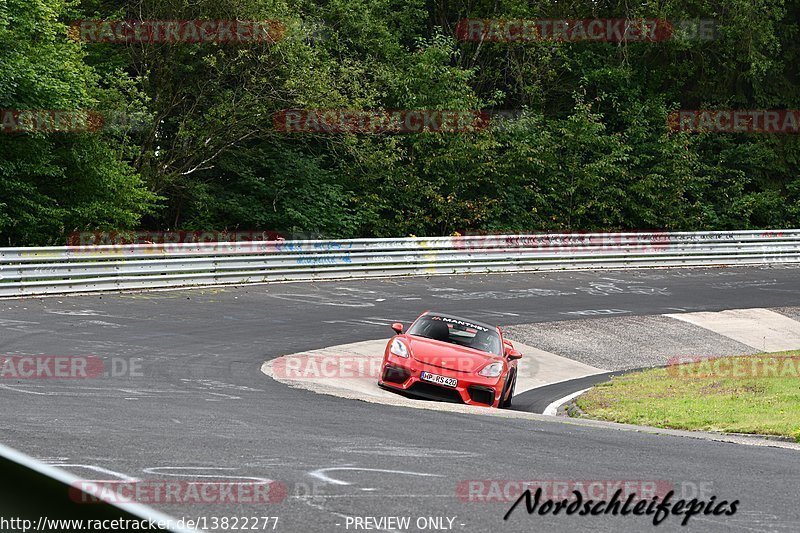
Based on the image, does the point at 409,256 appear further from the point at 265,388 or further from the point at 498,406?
the point at 265,388

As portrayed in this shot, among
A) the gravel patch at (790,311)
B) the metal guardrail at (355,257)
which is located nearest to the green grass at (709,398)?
the gravel patch at (790,311)

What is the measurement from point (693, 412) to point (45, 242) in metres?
19.0

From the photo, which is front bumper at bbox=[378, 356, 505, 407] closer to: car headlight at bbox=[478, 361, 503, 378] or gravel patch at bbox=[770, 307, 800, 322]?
car headlight at bbox=[478, 361, 503, 378]

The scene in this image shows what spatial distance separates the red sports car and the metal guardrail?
9.81 meters

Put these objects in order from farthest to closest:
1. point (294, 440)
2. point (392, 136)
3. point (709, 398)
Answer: point (392, 136) < point (709, 398) < point (294, 440)

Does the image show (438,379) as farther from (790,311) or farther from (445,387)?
(790,311)

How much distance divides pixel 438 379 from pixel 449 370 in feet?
0.73

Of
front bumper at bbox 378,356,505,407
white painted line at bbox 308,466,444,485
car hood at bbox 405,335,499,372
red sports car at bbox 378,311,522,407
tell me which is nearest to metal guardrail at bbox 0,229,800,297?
red sports car at bbox 378,311,522,407

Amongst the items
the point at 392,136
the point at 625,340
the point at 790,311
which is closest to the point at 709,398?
the point at 625,340

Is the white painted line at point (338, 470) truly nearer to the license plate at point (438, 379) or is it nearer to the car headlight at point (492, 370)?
the license plate at point (438, 379)

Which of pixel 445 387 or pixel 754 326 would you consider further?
pixel 754 326

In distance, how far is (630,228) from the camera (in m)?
41.5

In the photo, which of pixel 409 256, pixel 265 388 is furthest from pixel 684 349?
pixel 265 388

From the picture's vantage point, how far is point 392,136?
36.3 metres
